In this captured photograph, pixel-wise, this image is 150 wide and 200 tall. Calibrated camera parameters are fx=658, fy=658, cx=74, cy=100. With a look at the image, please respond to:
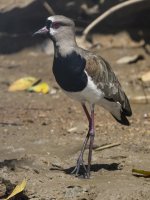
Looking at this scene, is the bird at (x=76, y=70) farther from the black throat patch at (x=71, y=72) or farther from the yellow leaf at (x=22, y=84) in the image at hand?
the yellow leaf at (x=22, y=84)

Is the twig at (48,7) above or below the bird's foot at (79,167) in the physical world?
below

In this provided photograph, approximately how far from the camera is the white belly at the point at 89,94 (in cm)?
608

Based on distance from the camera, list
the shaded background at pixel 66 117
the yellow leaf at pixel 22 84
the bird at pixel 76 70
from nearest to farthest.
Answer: the shaded background at pixel 66 117, the bird at pixel 76 70, the yellow leaf at pixel 22 84

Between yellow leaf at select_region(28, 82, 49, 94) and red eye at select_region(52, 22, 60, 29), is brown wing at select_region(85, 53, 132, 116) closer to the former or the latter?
red eye at select_region(52, 22, 60, 29)

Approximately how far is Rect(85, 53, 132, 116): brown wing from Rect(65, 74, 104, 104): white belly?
0.18 feet

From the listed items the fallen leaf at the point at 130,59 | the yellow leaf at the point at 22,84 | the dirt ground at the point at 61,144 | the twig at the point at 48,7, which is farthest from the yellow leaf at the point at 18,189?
the twig at the point at 48,7

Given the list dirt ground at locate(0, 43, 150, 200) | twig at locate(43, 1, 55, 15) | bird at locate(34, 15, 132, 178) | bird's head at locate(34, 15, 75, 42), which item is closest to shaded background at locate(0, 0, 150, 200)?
dirt ground at locate(0, 43, 150, 200)

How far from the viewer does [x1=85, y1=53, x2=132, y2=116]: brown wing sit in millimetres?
6176

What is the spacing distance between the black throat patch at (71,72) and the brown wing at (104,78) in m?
0.11

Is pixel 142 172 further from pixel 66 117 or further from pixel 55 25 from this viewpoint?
pixel 66 117

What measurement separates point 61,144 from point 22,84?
8.39ft

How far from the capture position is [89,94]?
6.11m

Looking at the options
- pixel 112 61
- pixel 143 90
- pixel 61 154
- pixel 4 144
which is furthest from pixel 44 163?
pixel 112 61

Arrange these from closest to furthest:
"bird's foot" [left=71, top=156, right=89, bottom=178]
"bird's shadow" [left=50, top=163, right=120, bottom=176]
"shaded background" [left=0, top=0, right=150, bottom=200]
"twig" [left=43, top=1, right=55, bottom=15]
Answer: "shaded background" [left=0, top=0, right=150, bottom=200] < "bird's foot" [left=71, top=156, right=89, bottom=178] < "bird's shadow" [left=50, top=163, right=120, bottom=176] < "twig" [left=43, top=1, right=55, bottom=15]
